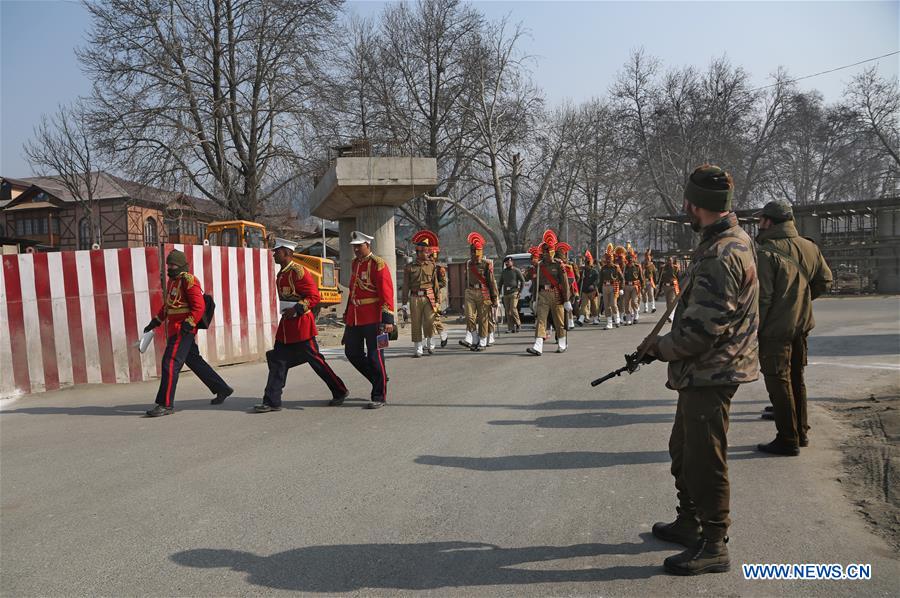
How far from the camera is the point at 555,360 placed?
1124 cm

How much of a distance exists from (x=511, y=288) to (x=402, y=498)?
1089 centimetres

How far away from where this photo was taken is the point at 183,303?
307 inches

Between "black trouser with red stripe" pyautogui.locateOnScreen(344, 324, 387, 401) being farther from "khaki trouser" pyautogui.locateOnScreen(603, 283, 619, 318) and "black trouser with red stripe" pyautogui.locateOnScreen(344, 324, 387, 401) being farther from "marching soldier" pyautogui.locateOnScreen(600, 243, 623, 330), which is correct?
"khaki trouser" pyautogui.locateOnScreen(603, 283, 619, 318)

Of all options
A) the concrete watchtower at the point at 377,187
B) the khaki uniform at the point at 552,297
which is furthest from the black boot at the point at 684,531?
the concrete watchtower at the point at 377,187

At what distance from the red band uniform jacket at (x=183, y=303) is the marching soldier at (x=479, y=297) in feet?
20.3

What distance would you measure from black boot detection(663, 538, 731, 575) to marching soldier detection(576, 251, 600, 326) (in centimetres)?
1508

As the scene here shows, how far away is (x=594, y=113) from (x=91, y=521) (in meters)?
40.5

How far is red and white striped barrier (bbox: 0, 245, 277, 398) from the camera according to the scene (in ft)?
30.3

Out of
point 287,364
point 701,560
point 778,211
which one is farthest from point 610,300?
point 701,560

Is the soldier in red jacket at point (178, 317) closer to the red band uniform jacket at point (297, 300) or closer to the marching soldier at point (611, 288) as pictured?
the red band uniform jacket at point (297, 300)

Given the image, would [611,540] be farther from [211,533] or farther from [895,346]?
[895,346]

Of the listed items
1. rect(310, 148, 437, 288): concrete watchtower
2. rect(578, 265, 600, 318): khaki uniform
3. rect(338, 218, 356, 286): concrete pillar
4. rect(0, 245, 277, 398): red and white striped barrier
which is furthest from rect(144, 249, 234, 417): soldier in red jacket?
rect(338, 218, 356, 286): concrete pillar

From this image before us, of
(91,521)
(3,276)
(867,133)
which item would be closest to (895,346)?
(91,521)

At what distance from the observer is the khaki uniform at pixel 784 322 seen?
5.33 metres
